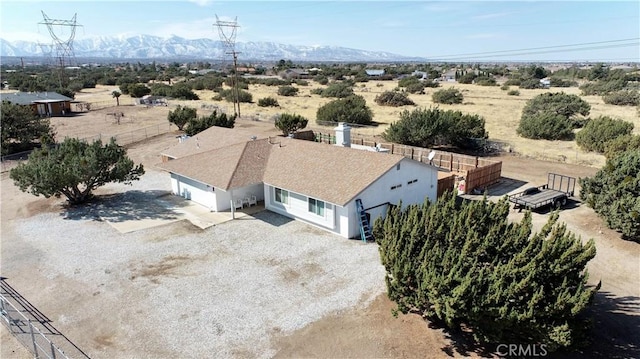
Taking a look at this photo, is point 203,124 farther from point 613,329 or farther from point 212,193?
point 613,329

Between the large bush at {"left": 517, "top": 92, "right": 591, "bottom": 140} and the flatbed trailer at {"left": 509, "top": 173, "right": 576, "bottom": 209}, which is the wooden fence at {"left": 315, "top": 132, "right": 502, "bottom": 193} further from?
the large bush at {"left": 517, "top": 92, "right": 591, "bottom": 140}

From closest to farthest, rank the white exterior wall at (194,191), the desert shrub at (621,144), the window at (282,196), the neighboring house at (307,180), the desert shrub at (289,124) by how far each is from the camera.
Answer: the neighboring house at (307,180), the window at (282,196), the white exterior wall at (194,191), the desert shrub at (621,144), the desert shrub at (289,124)

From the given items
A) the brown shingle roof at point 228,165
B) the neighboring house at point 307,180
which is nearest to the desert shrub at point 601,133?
the neighboring house at point 307,180

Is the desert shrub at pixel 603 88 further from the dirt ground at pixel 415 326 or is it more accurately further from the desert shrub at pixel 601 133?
the dirt ground at pixel 415 326

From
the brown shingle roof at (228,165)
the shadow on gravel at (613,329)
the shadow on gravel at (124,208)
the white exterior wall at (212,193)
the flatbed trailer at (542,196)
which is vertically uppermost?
the brown shingle roof at (228,165)

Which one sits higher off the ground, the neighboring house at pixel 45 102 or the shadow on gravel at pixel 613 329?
the neighboring house at pixel 45 102

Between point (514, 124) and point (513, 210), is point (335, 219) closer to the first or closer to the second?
point (513, 210)
